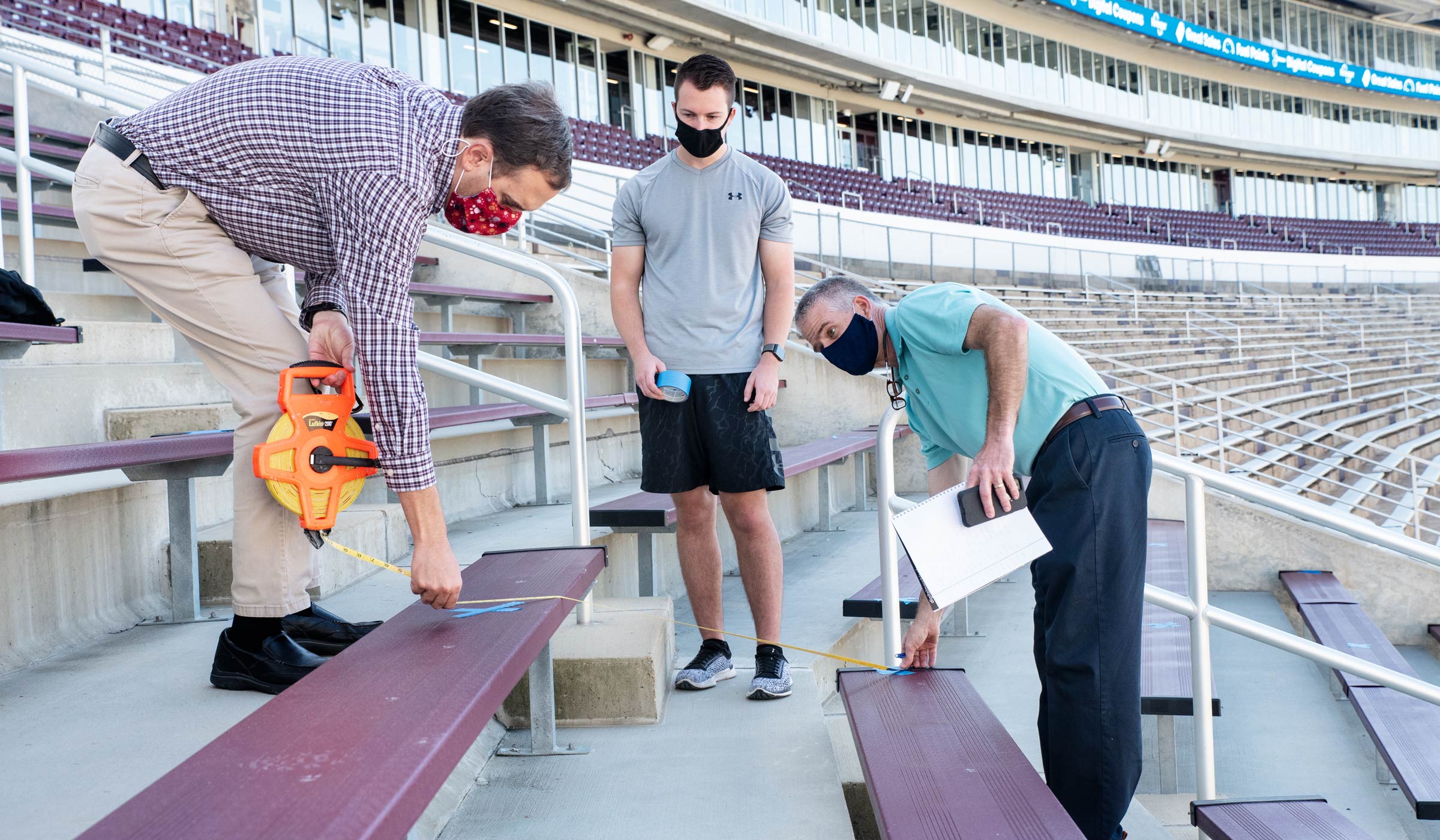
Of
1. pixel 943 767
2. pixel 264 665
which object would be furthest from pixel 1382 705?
pixel 264 665

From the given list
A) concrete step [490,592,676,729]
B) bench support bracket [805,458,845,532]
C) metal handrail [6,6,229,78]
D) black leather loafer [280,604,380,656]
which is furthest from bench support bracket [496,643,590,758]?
metal handrail [6,6,229,78]

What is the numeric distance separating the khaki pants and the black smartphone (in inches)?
50.6

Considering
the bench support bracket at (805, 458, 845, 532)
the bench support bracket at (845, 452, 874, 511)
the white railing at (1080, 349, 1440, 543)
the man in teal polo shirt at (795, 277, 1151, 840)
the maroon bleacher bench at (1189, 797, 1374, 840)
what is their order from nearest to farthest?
the maroon bleacher bench at (1189, 797, 1374, 840), the man in teal polo shirt at (795, 277, 1151, 840), the bench support bracket at (805, 458, 845, 532), the bench support bracket at (845, 452, 874, 511), the white railing at (1080, 349, 1440, 543)

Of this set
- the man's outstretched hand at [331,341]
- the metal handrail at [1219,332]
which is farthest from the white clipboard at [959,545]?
the metal handrail at [1219,332]

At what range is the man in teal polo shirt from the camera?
2104 mm

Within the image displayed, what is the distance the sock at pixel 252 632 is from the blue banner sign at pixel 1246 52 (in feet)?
85.6

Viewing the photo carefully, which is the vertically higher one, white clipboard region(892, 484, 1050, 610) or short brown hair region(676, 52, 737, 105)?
short brown hair region(676, 52, 737, 105)

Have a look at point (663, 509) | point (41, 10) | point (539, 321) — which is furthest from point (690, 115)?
point (41, 10)

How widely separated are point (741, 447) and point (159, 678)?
55.5 inches

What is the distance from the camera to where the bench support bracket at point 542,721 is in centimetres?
233

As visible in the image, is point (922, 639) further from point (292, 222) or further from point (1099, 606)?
point (292, 222)

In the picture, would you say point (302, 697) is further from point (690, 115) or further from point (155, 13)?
point (155, 13)

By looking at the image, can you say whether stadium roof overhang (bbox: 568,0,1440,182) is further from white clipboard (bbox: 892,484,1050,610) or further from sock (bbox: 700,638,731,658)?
white clipboard (bbox: 892,484,1050,610)

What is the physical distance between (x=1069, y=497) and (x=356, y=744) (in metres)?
1.50
